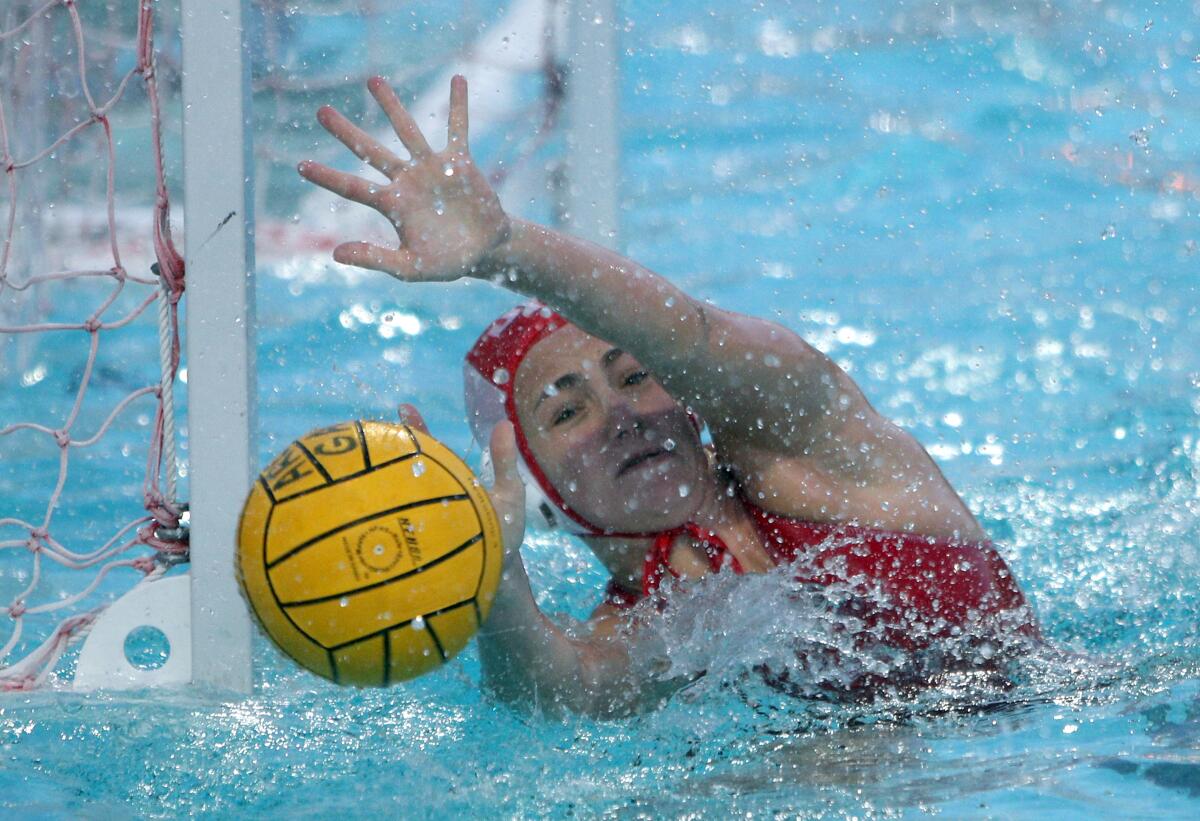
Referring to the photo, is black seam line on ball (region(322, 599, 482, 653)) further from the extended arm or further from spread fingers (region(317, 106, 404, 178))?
spread fingers (region(317, 106, 404, 178))

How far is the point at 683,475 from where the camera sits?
2.36 m

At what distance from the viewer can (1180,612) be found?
120 inches

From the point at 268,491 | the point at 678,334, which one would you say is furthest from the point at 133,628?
the point at 678,334

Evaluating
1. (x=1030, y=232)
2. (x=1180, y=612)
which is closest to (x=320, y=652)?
(x=1180, y=612)

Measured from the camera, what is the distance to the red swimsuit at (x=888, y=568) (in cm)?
238

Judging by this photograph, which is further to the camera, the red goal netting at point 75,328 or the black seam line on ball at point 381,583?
the red goal netting at point 75,328

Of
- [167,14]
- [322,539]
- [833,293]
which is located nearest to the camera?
[322,539]

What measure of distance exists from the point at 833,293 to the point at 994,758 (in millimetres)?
4653

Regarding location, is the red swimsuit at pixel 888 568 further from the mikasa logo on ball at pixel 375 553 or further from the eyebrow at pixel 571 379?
the mikasa logo on ball at pixel 375 553

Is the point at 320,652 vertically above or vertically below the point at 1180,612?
above

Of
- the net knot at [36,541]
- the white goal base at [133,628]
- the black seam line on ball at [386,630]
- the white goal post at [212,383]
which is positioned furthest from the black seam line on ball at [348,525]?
the net knot at [36,541]

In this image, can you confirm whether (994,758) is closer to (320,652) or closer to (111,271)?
(320,652)

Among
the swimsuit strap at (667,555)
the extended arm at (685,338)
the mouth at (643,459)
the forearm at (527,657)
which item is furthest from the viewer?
the swimsuit strap at (667,555)

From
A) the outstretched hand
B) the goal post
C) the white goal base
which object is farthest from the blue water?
the outstretched hand
